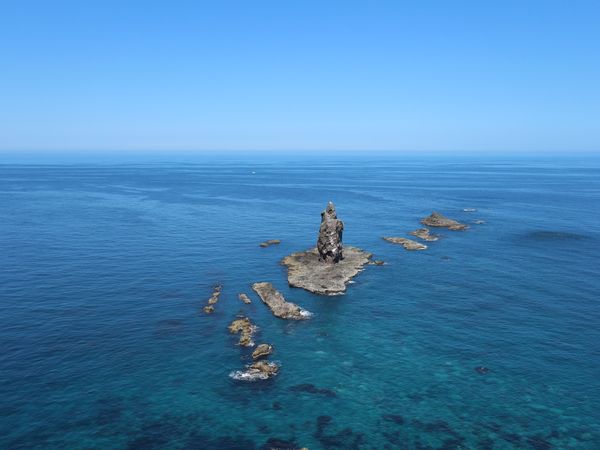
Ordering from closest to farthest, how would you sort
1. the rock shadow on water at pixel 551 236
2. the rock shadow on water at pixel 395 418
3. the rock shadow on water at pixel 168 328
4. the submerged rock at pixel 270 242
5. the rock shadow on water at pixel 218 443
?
the rock shadow on water at pixel 218 443
the rock shadow on water at pixel 395 418
the rock shadow on water at pixel 168 328
the submerged rock at pixel 270 242
the rock shadow on water at pixel 551 236

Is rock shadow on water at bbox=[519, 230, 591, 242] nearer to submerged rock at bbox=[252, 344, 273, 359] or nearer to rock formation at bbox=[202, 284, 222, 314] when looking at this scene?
rock formation at bbox=[202, 284, 222, 314]

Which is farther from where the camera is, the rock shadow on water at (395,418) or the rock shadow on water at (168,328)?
the rock shadow on water at (168,328)

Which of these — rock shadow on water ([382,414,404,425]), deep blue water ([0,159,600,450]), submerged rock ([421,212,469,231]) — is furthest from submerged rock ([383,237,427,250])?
rock shadow on water ([382,414,404,425])

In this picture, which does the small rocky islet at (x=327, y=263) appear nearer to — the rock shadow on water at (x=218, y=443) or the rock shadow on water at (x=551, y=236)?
the rock shadow on water at (x=218, y=443)

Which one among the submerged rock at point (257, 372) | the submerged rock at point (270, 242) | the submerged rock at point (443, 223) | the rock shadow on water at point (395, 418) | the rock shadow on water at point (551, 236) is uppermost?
the submerged rock at point (443, 223)

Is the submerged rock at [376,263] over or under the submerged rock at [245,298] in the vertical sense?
over

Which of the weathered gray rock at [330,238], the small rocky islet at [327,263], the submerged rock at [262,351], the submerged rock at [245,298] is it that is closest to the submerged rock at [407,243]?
the small rocky islet at [327,263]
